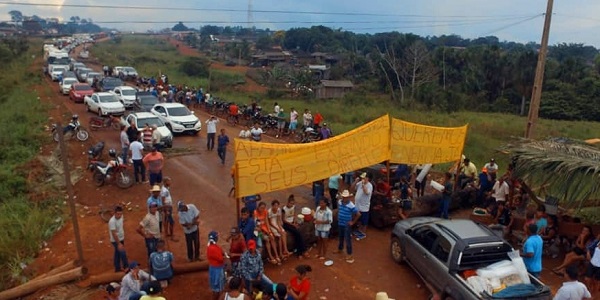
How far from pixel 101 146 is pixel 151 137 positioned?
1.82 metres

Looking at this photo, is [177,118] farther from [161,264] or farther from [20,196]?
[161,264]

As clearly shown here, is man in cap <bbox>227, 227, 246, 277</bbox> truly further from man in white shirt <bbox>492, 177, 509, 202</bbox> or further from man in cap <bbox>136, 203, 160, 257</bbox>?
man in white shirt <bbox>492, 177, 509, 202</bbox>

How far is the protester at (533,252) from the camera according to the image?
28.3 feet

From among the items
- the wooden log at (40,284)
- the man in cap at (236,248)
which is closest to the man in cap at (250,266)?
the man in cap at (236,248)

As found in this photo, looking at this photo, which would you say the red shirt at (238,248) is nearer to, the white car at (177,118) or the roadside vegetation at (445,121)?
the roadside vegetation at (445,121)

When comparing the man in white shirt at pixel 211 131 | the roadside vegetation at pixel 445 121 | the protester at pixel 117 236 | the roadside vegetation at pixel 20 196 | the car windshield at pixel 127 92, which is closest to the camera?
the protester at pixel 117 236

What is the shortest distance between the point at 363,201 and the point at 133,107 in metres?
20.0

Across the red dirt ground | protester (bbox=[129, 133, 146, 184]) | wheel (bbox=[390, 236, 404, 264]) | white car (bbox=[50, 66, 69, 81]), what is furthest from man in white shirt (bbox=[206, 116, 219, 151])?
white car (bbox=[50, 66, 69, 81])

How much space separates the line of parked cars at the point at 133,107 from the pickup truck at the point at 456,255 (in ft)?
43.6

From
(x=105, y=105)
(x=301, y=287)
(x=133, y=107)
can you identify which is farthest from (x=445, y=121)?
(x=301, y=287)

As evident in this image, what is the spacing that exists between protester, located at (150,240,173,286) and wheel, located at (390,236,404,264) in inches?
193

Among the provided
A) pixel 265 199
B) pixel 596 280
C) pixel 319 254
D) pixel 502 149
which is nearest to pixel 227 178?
pixel 265 199

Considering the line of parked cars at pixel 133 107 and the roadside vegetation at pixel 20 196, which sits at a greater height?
the line of parked cars at pixel 133 107

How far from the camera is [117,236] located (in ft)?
30.7
